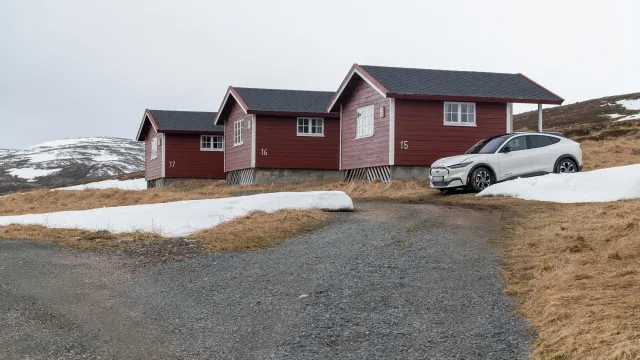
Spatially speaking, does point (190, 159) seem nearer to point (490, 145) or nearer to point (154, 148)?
point (154, 148)

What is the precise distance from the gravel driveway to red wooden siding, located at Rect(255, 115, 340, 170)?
18542mm

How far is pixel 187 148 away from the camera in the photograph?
3697 centimetres

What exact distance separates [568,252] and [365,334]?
4.08m

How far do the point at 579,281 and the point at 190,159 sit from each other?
102ft

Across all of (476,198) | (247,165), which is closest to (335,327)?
(476,198)

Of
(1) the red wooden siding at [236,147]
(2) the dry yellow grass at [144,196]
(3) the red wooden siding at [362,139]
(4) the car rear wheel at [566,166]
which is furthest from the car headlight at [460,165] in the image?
(1) the red wooden siding at [236,147]

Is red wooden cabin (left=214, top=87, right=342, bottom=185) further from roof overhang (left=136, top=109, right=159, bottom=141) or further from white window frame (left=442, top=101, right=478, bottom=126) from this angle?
roof overhang (left=136, top=109, right=159, bottom=141)

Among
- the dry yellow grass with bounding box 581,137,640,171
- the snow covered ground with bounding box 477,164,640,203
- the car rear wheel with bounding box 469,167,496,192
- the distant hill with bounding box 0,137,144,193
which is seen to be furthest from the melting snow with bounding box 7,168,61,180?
the snow covered ground with bounding box 477,164,640,203

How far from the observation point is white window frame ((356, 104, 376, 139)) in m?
24.8

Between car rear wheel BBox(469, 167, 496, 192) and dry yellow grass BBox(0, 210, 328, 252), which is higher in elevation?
car rear wheel BBox(469, 167, 496, 192)

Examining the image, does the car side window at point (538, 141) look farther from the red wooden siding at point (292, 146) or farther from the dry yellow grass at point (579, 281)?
the red wooden siding at point (292, 146)

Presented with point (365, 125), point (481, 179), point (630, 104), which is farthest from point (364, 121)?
point (630, 104)

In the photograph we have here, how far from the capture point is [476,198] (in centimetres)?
1792

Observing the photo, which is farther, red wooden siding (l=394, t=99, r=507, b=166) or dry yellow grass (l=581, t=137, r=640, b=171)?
dry yellow grass (l=581, t=137, r=640, b=171)
